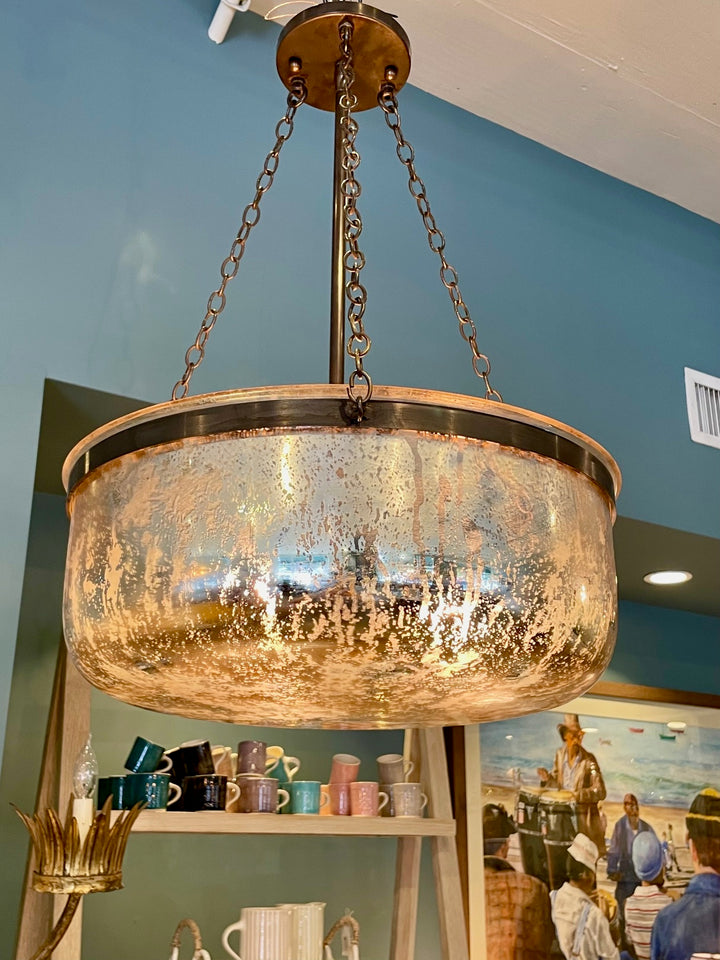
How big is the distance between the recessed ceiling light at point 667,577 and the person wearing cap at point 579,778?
1.24 ft

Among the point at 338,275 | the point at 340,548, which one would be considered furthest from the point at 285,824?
the point at 340,548

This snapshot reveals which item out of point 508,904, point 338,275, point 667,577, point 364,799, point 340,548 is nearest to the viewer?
point 340,548

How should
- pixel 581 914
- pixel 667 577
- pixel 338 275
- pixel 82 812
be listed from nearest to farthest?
1. pixel 338 275
2. pixel 82 812
3. pixel 581 914
4. pixel 667 577

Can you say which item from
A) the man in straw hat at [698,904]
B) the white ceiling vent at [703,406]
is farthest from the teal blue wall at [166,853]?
the white ceiling vent at [703,406]

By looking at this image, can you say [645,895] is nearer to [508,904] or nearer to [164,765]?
[508,904]

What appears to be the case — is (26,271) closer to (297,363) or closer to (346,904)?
(297,363)

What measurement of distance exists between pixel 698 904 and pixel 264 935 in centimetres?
129

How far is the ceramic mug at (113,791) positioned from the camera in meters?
1.33

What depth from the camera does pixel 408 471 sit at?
54cm

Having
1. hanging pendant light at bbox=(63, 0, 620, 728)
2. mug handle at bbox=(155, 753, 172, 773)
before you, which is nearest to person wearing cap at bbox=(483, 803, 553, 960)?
mug handle at bbox=(155, 753, 172, 773)

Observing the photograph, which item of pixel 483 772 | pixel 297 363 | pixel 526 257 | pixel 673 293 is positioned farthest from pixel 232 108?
pixel 483 772

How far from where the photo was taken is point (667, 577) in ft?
7.66

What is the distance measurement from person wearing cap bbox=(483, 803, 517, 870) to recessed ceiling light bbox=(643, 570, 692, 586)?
661 millimetres

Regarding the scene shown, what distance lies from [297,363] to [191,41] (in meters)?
0.63
